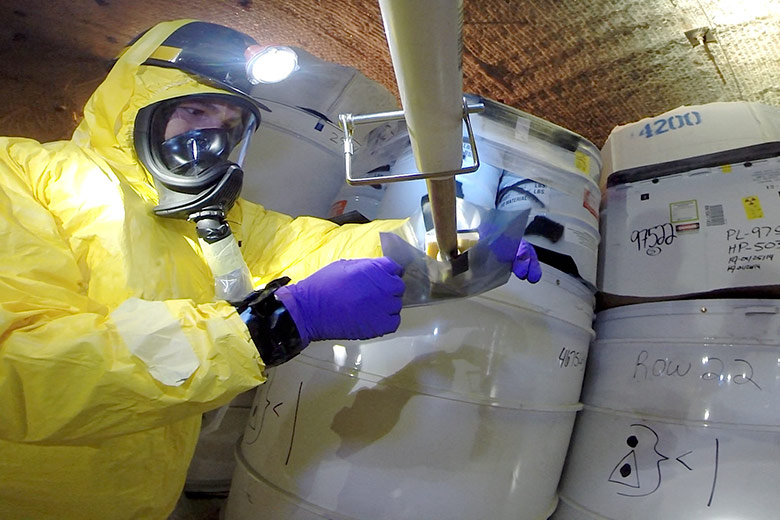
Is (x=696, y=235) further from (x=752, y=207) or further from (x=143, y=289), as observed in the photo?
(x=143, y=289)

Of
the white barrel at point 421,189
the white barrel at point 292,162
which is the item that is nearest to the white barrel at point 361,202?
the white barrel at point 292,162

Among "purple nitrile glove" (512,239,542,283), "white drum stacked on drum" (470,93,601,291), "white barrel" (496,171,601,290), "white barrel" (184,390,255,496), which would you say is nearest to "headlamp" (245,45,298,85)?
"white drum stacked on drum" (470,93,601,291)

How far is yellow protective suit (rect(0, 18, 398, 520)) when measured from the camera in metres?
0.68

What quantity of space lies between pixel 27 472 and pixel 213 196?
0.56 m

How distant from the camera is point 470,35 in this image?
1.58 m

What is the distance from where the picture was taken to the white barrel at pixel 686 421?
105cm

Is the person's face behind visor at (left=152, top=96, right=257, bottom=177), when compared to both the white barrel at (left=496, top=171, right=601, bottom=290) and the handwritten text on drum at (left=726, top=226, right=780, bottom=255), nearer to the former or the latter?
the white barrel at (left=496, top=171, right=601, bottom=290)

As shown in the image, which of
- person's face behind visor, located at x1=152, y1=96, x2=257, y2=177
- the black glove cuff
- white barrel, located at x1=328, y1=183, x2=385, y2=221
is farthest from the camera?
white barrel, located at x1=328, y1=183, x2=385, y2=221

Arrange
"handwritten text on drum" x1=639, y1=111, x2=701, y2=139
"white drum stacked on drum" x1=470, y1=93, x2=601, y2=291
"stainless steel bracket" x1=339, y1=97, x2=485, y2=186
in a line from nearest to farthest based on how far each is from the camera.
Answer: "stainless steel bracket" x1=339, y1=97, x2=485, y2=186 < "white drum stacked on drum" x1=470, y1=93, x2=601, y2=291 < "handwritten text on drum" x1=639, y1=111, x2=701, y2=139

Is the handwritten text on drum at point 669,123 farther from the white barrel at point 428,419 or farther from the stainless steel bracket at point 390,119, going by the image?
the stainless steel bracket at point 390,119

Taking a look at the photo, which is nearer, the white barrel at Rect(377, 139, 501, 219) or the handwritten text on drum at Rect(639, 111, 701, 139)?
the white barrel at Rect(377, 139, 501, 219)

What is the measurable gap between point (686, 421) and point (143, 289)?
1.09m

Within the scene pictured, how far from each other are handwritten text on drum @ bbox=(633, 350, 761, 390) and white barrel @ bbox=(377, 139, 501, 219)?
0.50m

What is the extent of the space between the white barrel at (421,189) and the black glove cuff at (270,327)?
458mm
